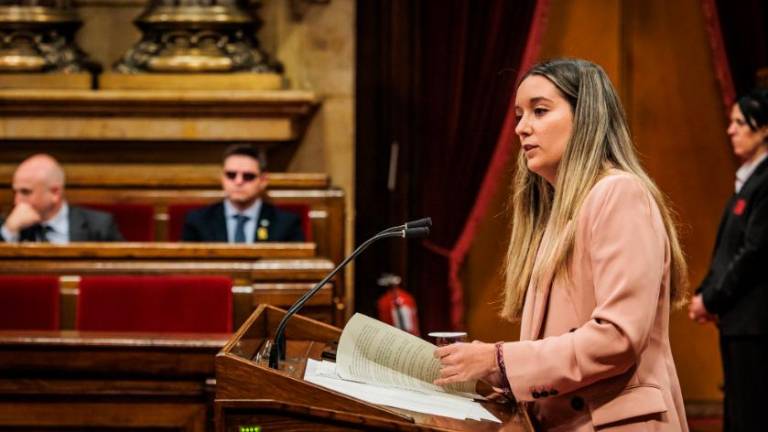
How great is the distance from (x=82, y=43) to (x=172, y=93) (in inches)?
33.8

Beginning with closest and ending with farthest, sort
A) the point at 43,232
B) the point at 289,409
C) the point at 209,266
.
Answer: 1. the point at 289,409
2. the point at 209,266
3. the point at 43,232

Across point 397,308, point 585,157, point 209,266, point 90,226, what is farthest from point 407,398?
point 90,226

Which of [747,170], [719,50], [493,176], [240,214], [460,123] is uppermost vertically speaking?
[719,50]

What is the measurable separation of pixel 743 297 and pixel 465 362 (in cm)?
320

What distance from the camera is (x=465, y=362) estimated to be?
2102mm

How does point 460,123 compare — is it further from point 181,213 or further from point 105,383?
point 105,383

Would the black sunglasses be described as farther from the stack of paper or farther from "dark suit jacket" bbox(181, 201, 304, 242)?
the stack of paper

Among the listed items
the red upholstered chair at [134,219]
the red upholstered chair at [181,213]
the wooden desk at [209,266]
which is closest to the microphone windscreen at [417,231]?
the wooden desk at [209,266]

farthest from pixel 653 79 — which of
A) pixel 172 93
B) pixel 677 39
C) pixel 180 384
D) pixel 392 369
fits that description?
pixel 392 369

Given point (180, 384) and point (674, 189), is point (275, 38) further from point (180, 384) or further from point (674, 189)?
point (180, 384)

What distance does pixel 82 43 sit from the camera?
7.18m

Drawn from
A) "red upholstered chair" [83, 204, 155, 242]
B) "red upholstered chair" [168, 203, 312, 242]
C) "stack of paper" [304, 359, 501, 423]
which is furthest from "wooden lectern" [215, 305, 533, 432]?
"red upholstered chair" [83, 204, 155, 242]

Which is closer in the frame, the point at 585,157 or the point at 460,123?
the point at 585,157

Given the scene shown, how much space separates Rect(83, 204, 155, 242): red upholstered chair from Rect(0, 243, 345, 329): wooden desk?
1.86 metres
